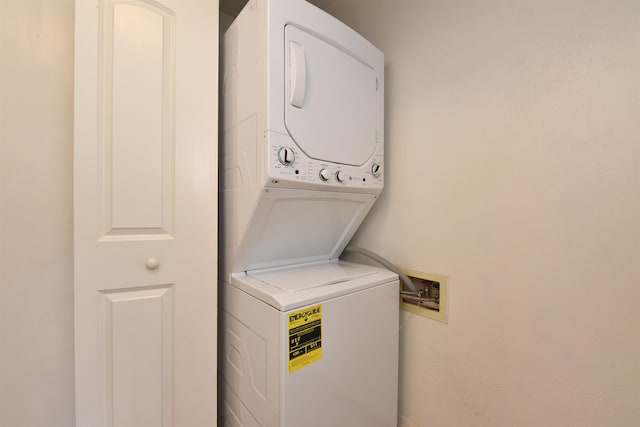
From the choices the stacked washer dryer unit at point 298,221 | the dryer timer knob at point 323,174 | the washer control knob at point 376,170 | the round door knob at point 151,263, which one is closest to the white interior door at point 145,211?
the round door knob at point 151,263

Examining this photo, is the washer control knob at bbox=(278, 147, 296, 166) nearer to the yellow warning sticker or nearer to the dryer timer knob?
the dryer timer knob

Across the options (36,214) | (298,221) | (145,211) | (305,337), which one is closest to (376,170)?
(298,221)

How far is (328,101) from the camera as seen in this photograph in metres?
1.09

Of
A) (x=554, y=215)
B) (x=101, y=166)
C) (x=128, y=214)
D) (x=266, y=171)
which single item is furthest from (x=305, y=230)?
(x=554, y=215)

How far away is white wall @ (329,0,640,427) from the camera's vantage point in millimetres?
793

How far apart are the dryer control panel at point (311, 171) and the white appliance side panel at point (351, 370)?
1.55 feet

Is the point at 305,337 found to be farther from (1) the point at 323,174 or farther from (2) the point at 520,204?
(2) the point at 520,204

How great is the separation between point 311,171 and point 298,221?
280 mm

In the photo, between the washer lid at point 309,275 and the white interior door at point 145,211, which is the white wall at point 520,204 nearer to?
the washer lid at point 309,275

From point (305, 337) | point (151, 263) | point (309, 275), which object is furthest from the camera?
point (309, 275)

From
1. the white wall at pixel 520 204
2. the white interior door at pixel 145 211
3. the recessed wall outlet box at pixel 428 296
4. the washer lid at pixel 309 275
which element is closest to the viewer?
the white wall at pixel 520 204

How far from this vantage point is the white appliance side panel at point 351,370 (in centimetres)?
87

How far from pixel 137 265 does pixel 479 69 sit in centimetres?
163

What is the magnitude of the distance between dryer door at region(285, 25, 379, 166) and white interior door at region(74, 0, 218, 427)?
0.40 m
